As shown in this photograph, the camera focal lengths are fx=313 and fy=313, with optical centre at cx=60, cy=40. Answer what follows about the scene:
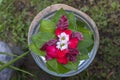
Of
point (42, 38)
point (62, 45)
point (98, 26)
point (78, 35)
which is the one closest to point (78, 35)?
point (78, 35)

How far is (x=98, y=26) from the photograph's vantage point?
8.38ft

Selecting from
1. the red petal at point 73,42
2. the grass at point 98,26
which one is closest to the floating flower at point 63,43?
the red petal at point 73,42

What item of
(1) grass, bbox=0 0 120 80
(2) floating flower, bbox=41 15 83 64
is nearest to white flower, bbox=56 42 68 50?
(2) floating flower, bbox=41 15 83 64

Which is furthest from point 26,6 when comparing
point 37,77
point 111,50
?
point 111,50

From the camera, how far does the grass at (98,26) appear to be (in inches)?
99.1

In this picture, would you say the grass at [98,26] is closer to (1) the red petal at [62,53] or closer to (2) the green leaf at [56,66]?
(2) the green leaf at [56,66]

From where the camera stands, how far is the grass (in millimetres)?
2518

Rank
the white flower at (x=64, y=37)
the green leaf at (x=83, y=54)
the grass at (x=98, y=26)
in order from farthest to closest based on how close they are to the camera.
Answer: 1. the grass at (x=98, y=26)
2. the green leaf at (x=83, y=54)
3. the white flower at (x=64, y=37)

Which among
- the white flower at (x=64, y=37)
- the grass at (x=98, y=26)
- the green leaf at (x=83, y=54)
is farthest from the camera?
the grass at (x=98, y=26)

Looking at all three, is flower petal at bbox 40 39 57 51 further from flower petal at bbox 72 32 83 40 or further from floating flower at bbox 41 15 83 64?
flower petal at bbox 72 32 83 40

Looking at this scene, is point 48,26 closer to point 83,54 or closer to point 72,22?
point 72,22

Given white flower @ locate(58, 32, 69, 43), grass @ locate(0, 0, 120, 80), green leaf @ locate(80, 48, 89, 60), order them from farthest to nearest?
grass @ locate(0, 0, 120, 80), green leaf @ locate(80, 48, 89, 60), white flower @ locate(58, 32, 69, 43)

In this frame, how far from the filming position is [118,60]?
2510 mm

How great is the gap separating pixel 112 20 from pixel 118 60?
1.09 feet
